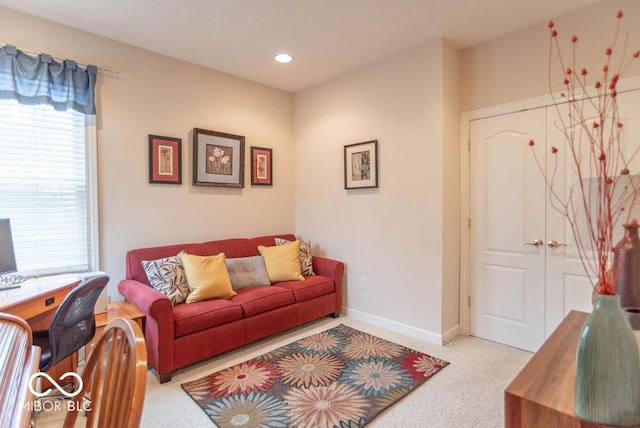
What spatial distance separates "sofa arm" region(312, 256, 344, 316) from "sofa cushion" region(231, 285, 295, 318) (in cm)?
61

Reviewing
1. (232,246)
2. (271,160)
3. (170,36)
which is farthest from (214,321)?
(170,36)

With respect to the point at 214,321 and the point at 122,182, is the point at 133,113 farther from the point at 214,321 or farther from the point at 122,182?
the point at 214,321

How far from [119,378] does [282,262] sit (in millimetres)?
2606

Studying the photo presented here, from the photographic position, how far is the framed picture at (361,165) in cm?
348

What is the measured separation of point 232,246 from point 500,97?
115 inches

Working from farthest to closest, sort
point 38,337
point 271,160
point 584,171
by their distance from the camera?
point 271,160 < point 584,171 < point 38,337

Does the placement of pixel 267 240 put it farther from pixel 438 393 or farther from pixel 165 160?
pixel 438 393

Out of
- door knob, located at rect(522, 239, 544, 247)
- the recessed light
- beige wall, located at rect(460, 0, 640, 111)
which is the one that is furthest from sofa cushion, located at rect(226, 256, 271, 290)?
beige wall, located at rect(460, 0, 640, 111)

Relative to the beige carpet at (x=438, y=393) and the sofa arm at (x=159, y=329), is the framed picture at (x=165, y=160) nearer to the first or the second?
the sofa arm at (x=159, y=329)

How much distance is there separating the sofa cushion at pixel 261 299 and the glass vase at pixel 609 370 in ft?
7.89

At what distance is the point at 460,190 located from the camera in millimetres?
3209

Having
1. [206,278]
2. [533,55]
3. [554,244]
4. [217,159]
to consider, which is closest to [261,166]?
[217,159]

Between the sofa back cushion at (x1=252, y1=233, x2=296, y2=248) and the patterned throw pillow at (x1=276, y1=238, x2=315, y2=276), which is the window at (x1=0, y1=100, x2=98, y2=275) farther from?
the patterned throw pillow at (x1=276, y1=238, x2=315, y2=276)

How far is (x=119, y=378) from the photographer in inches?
36.6
